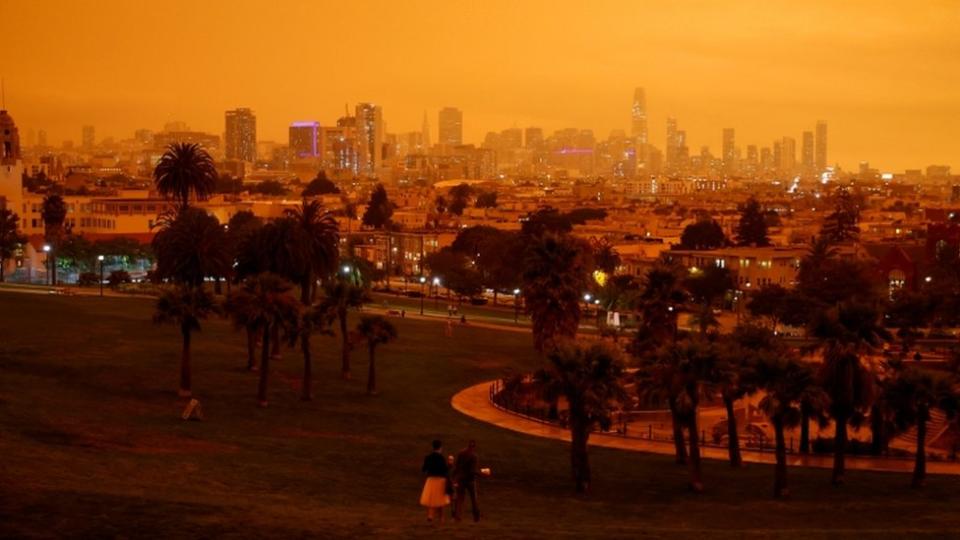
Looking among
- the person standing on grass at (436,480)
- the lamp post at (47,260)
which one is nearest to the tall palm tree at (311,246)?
the person standing on grass at (436,480)

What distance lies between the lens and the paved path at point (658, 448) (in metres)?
35.3

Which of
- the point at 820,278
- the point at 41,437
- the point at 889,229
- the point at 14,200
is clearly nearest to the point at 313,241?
the point at 41,437

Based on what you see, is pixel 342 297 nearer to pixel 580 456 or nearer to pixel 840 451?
pixel 580 456

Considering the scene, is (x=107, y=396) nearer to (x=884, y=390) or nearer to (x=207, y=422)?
(x=207, y=422)

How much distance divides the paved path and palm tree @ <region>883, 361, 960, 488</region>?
287cm

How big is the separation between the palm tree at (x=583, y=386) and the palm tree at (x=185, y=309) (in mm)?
13248

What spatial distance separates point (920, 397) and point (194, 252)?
37377 mm

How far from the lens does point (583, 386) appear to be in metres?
30.6

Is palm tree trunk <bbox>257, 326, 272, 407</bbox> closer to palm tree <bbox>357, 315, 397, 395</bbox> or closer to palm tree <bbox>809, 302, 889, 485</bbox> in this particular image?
palm tree <bbox>357, 315, 397, 395</bbox>

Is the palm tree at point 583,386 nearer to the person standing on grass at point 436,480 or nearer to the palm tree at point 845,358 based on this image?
the palm tree at point 845,358

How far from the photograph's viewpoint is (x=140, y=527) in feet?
61.9

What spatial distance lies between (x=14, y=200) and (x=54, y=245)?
2255 centimetres

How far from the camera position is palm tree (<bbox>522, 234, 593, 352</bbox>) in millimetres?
51125

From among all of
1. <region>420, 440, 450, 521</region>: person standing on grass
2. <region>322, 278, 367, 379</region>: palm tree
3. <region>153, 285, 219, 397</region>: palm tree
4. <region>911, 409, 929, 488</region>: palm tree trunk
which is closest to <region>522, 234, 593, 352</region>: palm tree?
<region>322, 278, 367, 379</region>: palm tree
